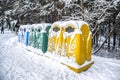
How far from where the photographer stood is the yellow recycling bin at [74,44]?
7.22 metres

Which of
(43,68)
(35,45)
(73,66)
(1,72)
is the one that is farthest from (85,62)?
(35,45)

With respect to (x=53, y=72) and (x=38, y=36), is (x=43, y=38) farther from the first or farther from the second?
(x=53, y=72)

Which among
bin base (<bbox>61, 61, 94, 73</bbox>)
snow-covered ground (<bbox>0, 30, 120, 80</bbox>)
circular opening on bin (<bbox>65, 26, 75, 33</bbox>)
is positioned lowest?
snow-covered ground (<bbox>0, 30, 120, 80</bbox>)

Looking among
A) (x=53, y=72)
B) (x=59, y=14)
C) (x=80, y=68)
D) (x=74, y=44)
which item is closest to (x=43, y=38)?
(x=74, y=44)

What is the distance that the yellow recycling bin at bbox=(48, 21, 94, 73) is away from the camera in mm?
7223

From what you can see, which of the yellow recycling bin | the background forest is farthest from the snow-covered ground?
the background forest

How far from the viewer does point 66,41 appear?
316 inches

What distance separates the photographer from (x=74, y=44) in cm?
736

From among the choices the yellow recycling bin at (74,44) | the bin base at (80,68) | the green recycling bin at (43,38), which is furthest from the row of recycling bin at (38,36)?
the bin base at (80,68)

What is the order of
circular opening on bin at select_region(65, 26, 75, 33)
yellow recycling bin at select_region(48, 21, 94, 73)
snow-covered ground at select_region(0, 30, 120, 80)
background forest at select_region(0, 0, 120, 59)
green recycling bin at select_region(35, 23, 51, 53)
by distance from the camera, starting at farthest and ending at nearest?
background forest at select_region(0, 0, 120, 59)
green recycling bin at select_region(35, 23, 51, 53)
circular opening on bin at select_region(65, 26, 75, 33)
yellow recycling bin at select_region(48, 21, 94, 73)
snow-covered ground at select_region(0, 30, 120, 80)

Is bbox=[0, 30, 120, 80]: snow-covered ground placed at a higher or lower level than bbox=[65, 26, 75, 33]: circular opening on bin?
lower

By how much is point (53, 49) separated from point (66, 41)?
4.54ft

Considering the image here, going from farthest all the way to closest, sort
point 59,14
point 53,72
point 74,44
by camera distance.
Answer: point 59,14, point 74,44, point 53,72

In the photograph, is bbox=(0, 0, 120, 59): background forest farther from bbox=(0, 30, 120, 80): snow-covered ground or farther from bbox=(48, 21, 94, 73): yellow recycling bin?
bbox=(0, 30, 120, 80): snow-covered ground
